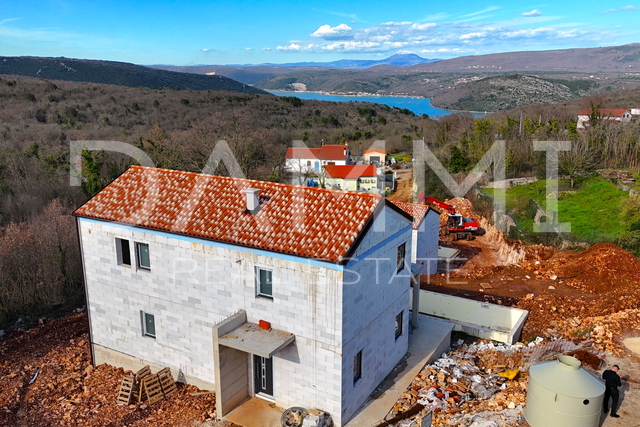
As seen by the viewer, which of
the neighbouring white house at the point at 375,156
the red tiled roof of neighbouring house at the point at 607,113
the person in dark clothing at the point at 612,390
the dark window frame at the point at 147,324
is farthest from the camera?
the neighbouring white house at the point at 375,156

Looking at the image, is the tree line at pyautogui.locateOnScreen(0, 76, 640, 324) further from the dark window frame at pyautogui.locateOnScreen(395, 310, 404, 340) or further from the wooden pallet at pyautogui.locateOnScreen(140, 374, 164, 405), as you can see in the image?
the dark window frame at pyautogui.locateOnScreen(395, 310, 404, 340)

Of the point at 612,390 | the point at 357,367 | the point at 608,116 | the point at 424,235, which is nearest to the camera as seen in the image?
the point at 612,390

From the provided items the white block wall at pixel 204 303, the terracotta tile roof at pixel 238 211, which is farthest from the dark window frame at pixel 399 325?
the terracotta tile roof at pixel 238 211

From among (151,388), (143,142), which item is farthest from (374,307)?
(143,142)

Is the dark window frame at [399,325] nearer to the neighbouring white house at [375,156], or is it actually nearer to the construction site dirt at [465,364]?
the construction site dirt at [465,364]

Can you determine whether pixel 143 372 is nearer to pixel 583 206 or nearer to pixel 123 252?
pixel 123 252

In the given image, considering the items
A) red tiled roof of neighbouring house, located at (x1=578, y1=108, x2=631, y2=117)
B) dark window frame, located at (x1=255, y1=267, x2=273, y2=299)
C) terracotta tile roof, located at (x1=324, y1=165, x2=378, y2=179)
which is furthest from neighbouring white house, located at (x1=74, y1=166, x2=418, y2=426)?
red tiled roof of neighbouring house, located at (x1=578, y1=108, x2=631, y2=117)
